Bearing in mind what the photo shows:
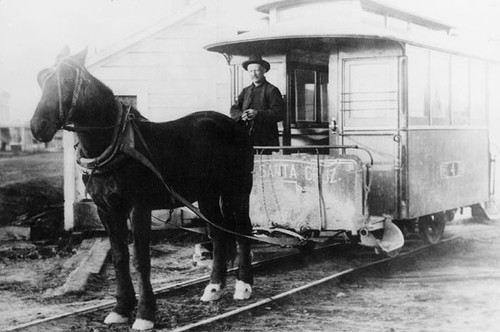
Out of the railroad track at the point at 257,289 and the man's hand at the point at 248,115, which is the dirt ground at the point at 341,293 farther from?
the man's hand at the point at 248,115

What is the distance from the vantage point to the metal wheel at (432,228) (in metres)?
8.05

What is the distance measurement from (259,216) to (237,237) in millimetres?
962

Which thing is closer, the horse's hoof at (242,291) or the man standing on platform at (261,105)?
the horse's hoof at (242,291)

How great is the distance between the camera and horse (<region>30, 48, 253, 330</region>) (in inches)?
161

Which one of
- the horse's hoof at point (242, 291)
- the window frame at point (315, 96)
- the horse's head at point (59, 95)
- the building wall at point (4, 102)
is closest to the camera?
the horse's head at point (59, 95)

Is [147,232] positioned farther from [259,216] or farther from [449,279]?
[449,279]

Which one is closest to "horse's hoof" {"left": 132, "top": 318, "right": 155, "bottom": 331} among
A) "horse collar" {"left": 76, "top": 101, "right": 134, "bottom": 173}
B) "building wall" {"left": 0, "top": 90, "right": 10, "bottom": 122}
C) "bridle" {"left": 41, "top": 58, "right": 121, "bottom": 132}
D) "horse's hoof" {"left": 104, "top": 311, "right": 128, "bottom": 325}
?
"horse's hoof" {"left": 104, "top": 311, "right": 128, "bottom": 325}

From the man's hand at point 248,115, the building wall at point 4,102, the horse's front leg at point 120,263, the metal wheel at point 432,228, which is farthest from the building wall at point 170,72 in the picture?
the horse's front leg at point 120,263

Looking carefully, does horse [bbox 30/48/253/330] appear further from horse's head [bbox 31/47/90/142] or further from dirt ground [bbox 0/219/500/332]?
dirt ground [bbox 0/219/500/332]

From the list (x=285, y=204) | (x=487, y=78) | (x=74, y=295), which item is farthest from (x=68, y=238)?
(x=487, y=78)

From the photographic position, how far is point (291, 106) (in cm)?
783

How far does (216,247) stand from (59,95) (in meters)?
2.06

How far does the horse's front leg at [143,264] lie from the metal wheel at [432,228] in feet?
14.5

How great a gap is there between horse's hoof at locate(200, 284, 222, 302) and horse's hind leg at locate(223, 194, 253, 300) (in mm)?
168
